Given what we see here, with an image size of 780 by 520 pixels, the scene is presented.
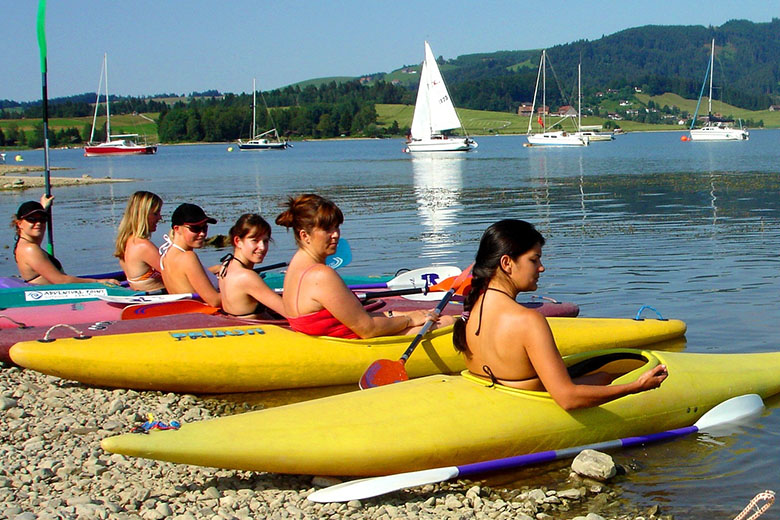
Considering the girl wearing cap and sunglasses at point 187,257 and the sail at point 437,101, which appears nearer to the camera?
the girl wearing cap and sunglasses at point 187,257

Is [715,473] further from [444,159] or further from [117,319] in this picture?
[444,159]

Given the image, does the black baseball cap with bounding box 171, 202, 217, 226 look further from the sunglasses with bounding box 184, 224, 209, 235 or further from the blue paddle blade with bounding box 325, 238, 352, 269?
the blue paddle blade with bounding box 325, 238, 352, 269

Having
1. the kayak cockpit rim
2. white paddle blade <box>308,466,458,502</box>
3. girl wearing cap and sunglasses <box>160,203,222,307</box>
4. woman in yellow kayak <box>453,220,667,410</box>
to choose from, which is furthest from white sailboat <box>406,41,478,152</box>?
white paddle blade <box>308,466,458,502</box>

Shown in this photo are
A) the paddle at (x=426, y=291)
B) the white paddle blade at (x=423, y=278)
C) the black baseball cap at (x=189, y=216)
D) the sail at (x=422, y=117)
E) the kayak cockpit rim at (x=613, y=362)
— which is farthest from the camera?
the sail at (x=422, y=117)

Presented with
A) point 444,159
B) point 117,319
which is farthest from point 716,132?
point 117,319

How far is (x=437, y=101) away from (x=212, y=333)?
54.1 m

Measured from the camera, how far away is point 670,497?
5191 millimetres

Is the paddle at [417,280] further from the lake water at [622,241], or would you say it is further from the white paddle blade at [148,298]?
the white paddle blade at [148,298]

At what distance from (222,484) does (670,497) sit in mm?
2567

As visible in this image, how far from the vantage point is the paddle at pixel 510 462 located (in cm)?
482

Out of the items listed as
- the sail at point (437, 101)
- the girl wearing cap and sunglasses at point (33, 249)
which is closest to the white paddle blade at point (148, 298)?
the girl wearing cap and sunglasses at point (33, 249)

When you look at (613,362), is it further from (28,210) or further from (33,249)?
(33,249)

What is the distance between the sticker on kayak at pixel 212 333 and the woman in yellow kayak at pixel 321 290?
1.28 ft

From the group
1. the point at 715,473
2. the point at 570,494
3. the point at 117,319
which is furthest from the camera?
the point at 117,319
